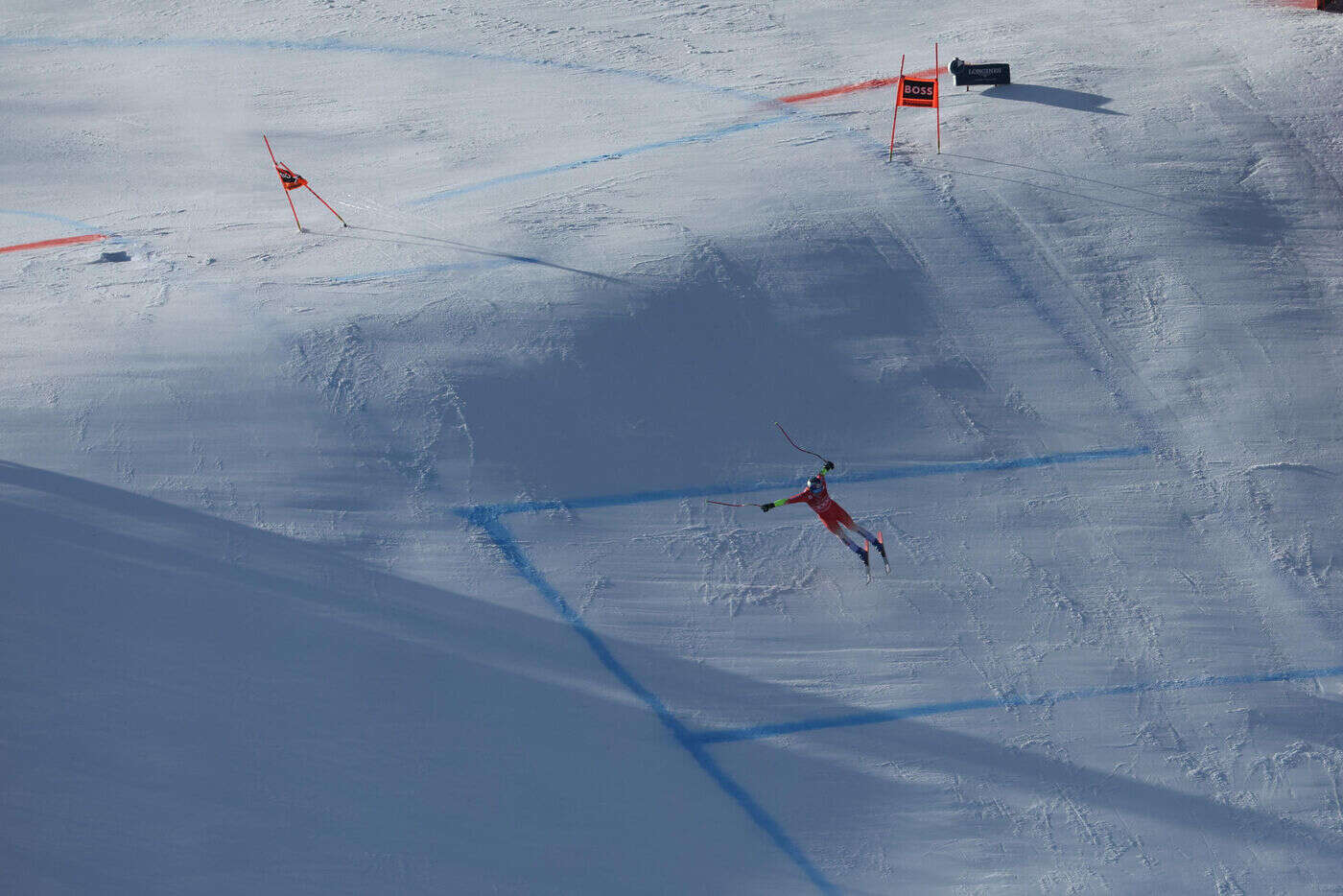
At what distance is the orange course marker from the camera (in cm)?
1166

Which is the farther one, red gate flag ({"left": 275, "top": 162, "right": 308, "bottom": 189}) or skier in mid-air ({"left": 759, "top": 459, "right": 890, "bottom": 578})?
red gate flag ({"left": 275, "top": 162, "right": 308, "bottom": 189})

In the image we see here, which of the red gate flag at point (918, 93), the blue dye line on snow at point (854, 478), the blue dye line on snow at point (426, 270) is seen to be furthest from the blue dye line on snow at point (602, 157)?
the blue dye line on snow at point (854, 478)

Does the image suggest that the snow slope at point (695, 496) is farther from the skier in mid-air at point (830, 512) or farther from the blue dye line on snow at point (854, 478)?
the skier in mid-air at point (830, 512)

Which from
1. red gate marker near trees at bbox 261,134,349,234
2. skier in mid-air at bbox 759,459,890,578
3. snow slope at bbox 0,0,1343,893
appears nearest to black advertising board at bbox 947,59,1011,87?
snow slope at bbox 0,0,1343,893

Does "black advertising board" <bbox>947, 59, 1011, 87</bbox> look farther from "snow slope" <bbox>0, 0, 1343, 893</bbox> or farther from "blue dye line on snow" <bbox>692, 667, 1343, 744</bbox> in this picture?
"blue dye line on snow" <bbox>692, 667, 1343, 744</bbox>

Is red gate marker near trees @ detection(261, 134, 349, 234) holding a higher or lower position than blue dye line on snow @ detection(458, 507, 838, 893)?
higher

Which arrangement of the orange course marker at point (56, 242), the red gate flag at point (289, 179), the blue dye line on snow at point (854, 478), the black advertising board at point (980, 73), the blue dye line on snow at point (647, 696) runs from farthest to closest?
the black advertising board at point (980, 73) < the orange course marker at point (56, 242) < the red gate flag at point (289, 179) < the blue dye line on snow at point (854, 478) < the blue dye line on snow at point (647, 696)

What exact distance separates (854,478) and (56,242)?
8.44 meters

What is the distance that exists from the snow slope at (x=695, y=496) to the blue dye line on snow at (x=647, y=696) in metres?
0.03

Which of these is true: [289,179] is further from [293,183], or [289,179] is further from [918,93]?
[918,93]

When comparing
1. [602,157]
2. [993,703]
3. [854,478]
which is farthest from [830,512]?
[602,157]

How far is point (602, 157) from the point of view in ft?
41.0

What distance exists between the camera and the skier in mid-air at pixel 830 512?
8.21m

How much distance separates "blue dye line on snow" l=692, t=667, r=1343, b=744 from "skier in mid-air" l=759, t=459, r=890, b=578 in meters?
1.16
